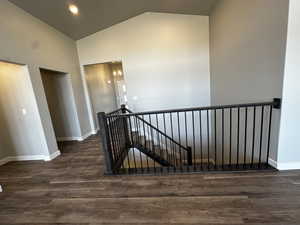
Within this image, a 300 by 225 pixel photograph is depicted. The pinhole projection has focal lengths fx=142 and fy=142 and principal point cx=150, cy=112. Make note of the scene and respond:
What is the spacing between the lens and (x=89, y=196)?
6.00 ft

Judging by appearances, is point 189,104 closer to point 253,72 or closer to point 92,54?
point 253,72

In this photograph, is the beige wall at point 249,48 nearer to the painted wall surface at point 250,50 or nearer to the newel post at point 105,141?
the painted wall surface at point 250,50

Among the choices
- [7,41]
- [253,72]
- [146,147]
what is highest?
[7,41]

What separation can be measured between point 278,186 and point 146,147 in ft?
8.34

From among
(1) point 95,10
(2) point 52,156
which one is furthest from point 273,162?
(1) point 95,10

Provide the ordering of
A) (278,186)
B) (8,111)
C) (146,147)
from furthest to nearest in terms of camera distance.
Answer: (146,147), (8,111), (278,186)

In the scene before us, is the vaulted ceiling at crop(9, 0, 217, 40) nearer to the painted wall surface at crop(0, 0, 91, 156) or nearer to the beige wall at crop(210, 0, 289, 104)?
→ the painted wall surface at crop(0, 0, 91, 156)

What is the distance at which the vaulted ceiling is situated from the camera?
2.82m

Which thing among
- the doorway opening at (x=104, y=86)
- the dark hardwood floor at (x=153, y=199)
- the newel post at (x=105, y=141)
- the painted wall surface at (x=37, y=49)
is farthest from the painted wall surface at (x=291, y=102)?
the doorway opening at (x=104, y=86)

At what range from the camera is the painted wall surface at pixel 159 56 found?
4.01 metres

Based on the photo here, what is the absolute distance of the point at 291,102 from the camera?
5.62 feet

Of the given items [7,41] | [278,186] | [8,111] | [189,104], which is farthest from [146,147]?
[7,41]

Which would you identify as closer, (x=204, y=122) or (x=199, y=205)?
(x=199, y=205)

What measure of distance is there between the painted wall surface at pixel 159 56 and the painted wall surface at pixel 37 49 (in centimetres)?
78
